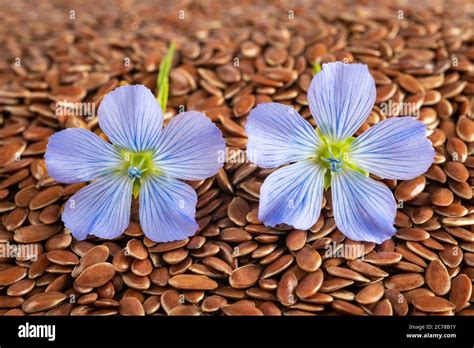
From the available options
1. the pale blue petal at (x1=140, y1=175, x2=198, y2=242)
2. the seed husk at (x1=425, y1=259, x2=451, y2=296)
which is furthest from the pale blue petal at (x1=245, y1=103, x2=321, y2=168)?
the seed husk at (x1=425, y1=259, x2=451, y2=296)

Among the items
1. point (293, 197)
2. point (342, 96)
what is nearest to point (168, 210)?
point (293, 197)

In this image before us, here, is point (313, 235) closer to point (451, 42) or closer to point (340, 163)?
point (340, 163)

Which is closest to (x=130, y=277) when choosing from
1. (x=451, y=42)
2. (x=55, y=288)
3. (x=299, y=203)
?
(x=55, y=288)

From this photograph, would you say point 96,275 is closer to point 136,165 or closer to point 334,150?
point 136,165

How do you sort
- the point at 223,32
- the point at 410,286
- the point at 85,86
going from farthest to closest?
the point at 223,32 → the point at 85,86 → the point at 410,286

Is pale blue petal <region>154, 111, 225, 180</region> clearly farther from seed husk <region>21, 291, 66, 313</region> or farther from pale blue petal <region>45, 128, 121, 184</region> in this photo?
seed husk <region>21, 291, 66, 313</region>

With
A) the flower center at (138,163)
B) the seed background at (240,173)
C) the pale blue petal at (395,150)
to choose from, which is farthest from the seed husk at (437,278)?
the flower center at (138,163)
